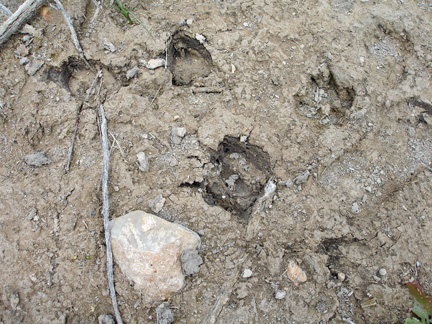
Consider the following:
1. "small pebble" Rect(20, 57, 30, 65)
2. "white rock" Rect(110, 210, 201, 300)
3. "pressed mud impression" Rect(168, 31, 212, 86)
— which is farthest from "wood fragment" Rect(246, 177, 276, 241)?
"small pebble" Rect(20, 57, 30, 65)

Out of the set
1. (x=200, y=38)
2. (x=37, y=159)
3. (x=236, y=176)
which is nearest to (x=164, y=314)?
(x=236, y=176)

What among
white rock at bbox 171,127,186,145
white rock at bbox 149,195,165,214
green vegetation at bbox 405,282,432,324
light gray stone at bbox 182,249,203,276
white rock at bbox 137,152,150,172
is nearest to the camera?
green vegetation at bbox 405,282,432,324

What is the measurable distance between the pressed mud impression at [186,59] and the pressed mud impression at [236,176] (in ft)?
2.37

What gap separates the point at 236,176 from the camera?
260 centimetres

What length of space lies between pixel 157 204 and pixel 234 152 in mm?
832

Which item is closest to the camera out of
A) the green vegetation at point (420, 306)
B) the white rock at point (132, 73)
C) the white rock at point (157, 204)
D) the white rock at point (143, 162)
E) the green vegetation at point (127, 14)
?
the green vegetation at point (420, 306)

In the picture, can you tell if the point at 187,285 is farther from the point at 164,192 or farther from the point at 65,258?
the point at 65,258

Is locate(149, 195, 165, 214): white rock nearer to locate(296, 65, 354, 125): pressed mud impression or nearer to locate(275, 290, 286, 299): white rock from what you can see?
locate(275, 290, 286, 299): white rock

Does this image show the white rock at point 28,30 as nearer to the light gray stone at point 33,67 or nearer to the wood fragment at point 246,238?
the light gray stone at point 33,67

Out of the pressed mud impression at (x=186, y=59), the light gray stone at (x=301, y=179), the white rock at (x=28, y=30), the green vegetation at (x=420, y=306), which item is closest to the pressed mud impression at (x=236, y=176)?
the light gray stone at (x=301, y=179)

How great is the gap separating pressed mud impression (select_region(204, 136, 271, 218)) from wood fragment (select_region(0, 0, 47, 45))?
6.53 feet

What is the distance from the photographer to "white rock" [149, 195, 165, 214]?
2225 millimetres

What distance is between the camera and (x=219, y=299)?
2066 mm

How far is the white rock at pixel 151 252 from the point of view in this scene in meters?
2.01
